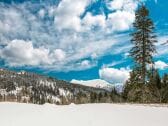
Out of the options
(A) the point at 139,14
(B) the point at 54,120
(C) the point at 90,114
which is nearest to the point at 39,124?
(B) the point at 54,120

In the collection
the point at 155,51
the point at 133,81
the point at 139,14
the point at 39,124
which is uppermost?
the point at 139,14

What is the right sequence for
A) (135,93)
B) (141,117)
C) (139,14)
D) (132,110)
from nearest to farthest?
1. (141,117)
2. (132,110)
3. (135,93)
4. (139,14)

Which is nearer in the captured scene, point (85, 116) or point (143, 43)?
point (85, 116)

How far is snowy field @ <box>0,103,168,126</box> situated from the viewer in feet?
23.6

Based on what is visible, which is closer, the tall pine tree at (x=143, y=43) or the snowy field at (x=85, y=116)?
the snowy field at (x=85, y=116)

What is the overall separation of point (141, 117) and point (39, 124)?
2.23 meters

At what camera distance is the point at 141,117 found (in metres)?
7.75

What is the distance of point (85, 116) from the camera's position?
7824 millimetres

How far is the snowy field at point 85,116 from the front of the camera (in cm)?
720

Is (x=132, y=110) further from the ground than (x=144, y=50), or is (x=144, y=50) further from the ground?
(x=144, y=50)

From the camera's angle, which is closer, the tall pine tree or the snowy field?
the snowy field

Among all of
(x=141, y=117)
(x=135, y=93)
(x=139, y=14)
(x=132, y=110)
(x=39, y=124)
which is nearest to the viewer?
(x=39, y=124)

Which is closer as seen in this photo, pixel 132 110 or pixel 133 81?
pixel 132 110

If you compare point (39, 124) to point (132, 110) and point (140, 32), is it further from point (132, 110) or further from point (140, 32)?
point (140, 32)
